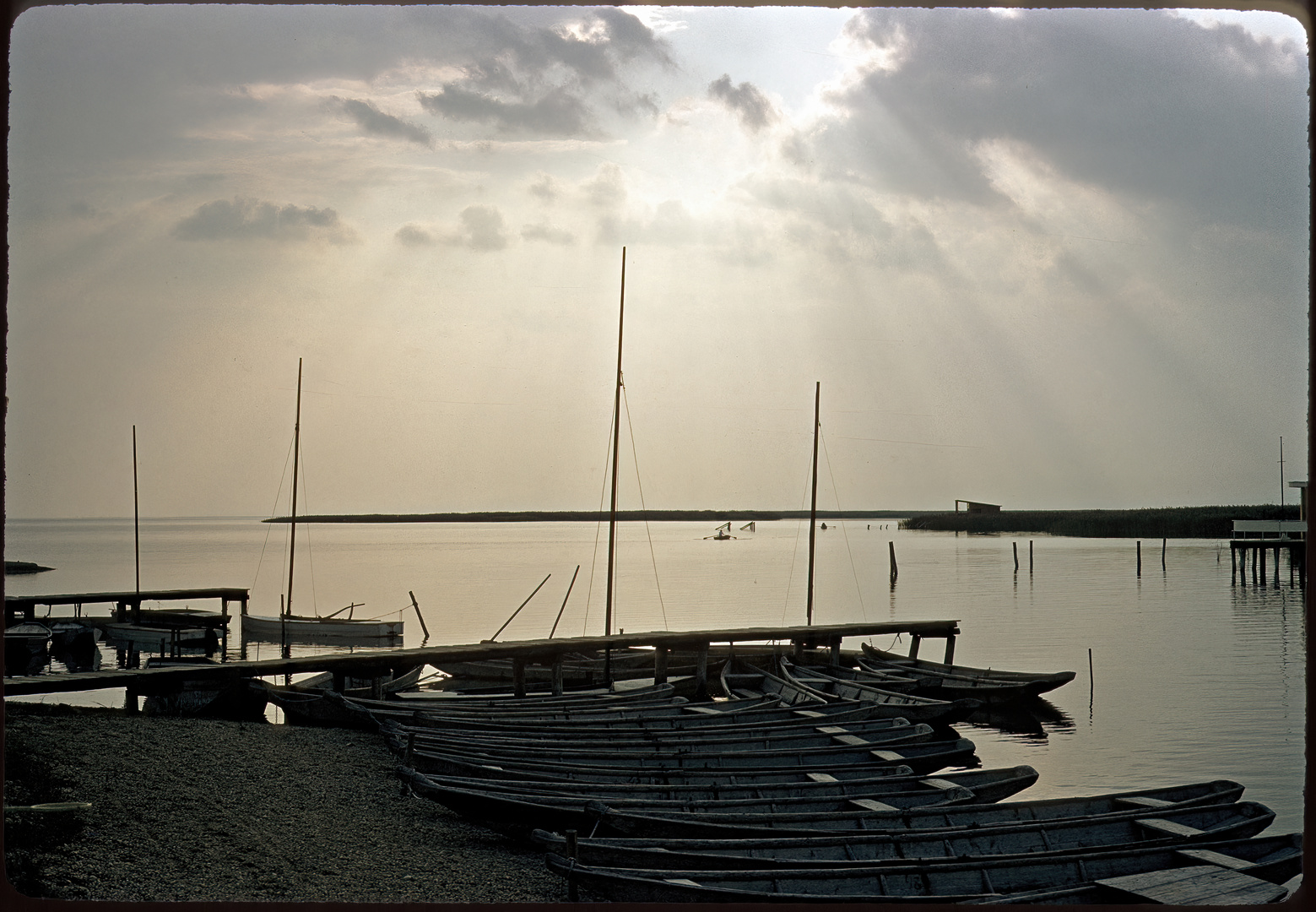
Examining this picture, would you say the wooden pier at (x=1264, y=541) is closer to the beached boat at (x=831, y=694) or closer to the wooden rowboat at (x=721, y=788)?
the beached boat at (x=831, y=694)

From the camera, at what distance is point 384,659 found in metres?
14.0

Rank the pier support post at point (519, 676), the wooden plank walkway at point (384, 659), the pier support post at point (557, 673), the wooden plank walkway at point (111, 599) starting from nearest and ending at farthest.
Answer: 1. the wooden plank walkway at point (384, 659)
2. the pier support post at point (519, 676)
3. the pier support post at point (557, 673)
4. the wooden plank walkway at point (111, 599)

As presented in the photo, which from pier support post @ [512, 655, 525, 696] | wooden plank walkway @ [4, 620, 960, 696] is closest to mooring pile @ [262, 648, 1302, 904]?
wooden plank walkway @ [4, 620, 960, 696]

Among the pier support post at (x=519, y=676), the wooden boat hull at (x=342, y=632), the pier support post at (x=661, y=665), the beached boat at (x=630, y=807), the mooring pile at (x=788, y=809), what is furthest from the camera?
the wooden boat hull at (x=342, y=632)

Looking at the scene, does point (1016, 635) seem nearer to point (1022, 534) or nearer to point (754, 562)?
point (754, 562)

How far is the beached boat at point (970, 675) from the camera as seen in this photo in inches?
641

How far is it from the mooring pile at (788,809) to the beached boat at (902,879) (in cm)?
1

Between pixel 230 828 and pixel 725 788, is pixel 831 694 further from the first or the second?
pixel 230 828

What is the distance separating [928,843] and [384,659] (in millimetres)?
8835

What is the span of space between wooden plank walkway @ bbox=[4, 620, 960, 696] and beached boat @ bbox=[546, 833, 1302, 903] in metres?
7.85

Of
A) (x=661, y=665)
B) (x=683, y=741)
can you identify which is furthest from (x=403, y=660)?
(x=683, y=741)

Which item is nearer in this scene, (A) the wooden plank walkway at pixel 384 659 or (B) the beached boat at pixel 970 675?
(A) the wooden plank walkway at pixel 384 659

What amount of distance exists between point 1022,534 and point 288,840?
12552 centimetres

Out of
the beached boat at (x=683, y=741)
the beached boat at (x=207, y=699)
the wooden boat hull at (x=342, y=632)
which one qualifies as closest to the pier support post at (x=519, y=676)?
the beached boat at (x=207, y=699)
